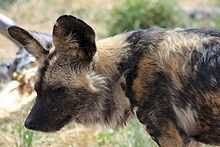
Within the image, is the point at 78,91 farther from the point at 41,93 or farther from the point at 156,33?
the point at 156,33

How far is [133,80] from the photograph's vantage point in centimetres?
434

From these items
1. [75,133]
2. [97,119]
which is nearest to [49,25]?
[75,133]

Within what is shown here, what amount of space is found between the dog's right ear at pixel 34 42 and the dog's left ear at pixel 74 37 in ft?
0.69

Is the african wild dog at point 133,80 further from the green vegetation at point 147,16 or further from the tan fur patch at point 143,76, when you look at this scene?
the green vegetation at point 147,16

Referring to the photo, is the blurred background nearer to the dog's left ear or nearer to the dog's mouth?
the dog's mouth

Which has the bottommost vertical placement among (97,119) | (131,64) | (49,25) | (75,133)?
(49,25)

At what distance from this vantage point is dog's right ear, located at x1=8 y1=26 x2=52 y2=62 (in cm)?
461

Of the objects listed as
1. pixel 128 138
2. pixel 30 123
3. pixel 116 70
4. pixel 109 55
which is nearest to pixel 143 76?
pixel 116 70

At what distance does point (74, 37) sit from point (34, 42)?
43 cm

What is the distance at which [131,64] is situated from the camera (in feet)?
14.4

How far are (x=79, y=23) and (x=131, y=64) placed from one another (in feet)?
1.49

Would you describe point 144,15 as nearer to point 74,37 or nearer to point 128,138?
point 128,138

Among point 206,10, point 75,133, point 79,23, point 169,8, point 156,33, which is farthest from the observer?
point 206,10

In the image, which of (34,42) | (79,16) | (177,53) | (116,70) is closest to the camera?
(177,53)
